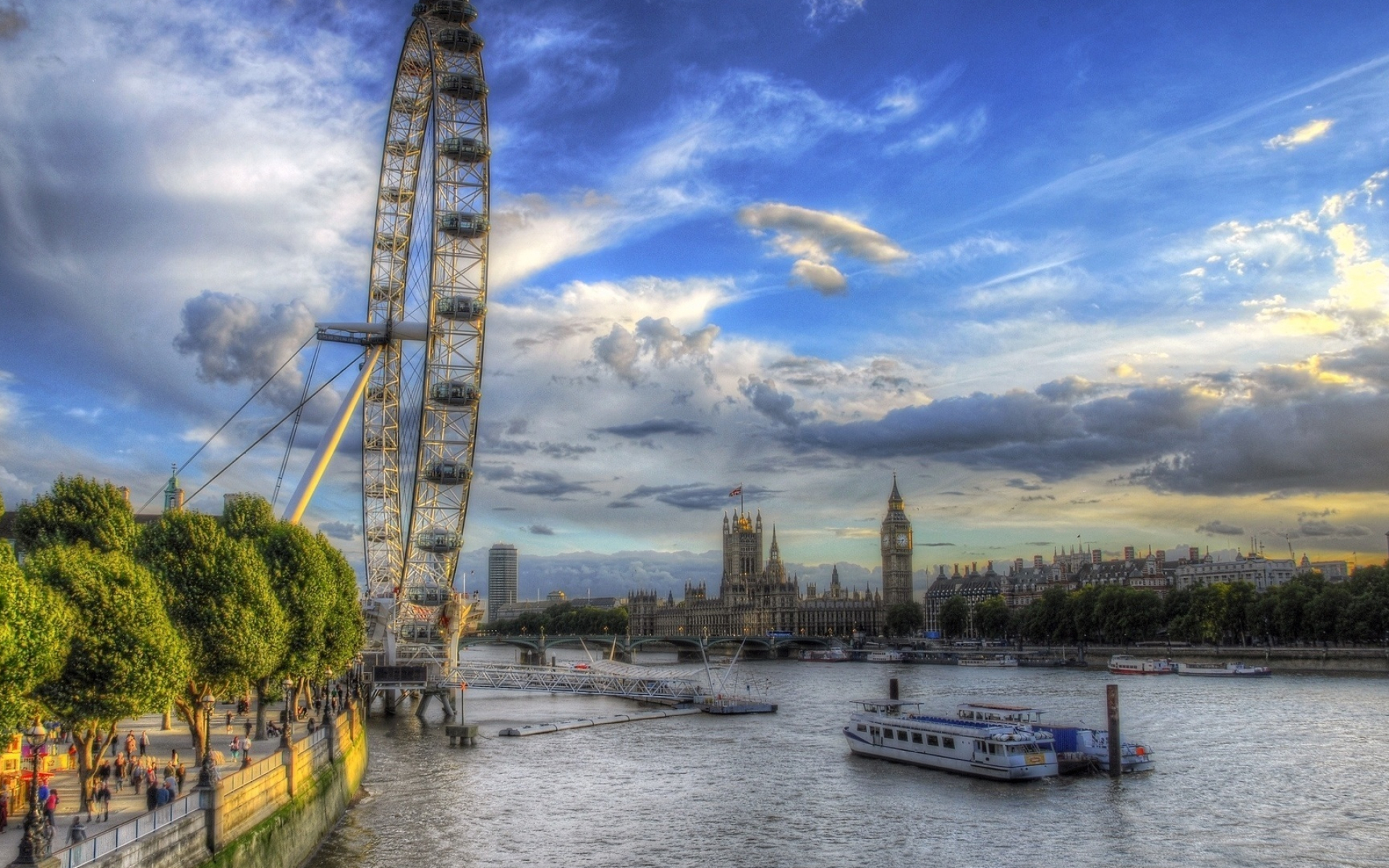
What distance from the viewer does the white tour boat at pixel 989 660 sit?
326 ft

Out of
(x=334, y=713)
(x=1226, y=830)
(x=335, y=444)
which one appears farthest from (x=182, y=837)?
(x=335, y=444)

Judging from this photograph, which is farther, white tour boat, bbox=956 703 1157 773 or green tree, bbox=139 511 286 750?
white tour boat, bbox=956 703 1157 773

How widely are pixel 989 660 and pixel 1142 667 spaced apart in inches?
887

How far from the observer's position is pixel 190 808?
1839 centimetres

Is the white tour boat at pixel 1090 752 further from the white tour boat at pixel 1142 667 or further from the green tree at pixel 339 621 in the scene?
the white tour boat at pixel 1142 667

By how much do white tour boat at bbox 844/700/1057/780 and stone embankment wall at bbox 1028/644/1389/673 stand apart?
158 feet

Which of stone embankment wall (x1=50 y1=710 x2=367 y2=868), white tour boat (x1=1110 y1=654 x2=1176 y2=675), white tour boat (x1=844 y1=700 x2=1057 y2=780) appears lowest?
white tour boat (x1=1110 y1=654 x2=1176 y2=675)

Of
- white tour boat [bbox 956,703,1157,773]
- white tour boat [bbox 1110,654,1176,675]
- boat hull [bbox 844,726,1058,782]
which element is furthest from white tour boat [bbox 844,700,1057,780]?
white tour boat [bbox 1110,654,1176,675]

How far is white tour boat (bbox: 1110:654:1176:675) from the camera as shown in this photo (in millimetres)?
80875

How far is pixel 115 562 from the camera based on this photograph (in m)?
21.1

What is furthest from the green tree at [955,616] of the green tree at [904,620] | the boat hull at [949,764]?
the boat hull at [949,764]

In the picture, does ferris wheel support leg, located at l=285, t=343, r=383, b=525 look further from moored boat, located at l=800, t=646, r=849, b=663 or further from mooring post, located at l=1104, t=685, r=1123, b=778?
moored boat, located at l=800, t=646, r=849, b=663

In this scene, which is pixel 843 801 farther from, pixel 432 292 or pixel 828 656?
pixel 828 656

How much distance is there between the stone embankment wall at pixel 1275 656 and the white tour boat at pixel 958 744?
4827cm
